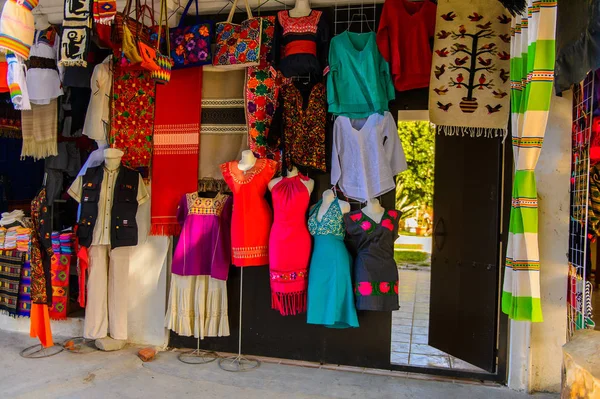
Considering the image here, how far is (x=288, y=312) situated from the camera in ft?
13.6

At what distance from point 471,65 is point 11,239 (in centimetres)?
426

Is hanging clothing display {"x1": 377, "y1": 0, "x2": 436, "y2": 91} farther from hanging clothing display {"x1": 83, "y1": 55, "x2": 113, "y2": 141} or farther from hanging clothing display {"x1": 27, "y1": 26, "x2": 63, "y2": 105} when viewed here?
hanging clothing display {"x1": 27, "y1": 26, "x2": 63, "y2": 105}

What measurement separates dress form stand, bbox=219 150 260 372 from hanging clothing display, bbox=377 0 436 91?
1.30 metres

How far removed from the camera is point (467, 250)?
14.1ft

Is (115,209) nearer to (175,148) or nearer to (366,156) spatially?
(175,148)

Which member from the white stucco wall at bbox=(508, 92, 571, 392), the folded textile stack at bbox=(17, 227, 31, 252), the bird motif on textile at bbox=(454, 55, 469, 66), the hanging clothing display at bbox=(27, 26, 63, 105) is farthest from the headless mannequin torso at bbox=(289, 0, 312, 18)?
the folded textile stack at bbox=(17, 227, 31, 252)

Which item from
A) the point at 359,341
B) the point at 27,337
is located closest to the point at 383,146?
the point at 359,341

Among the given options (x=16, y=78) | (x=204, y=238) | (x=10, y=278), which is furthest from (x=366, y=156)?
(x=10, y=278)

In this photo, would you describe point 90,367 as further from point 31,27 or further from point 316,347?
point 31,27

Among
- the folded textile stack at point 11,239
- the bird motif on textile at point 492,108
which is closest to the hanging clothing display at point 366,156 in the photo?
the bird motif on textile at point 492,108

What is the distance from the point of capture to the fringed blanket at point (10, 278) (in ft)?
15.7

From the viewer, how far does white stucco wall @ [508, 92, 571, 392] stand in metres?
3.80

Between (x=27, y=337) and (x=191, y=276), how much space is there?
72.1 inches

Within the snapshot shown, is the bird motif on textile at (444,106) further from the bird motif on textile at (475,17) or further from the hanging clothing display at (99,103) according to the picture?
the hanging clothing display at (99,103)
